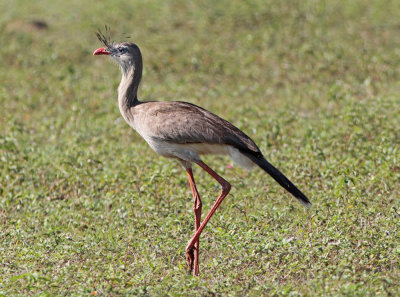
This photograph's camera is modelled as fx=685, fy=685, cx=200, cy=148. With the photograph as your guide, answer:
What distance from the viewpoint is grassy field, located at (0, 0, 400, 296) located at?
459 cm

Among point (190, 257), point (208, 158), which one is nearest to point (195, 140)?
point (190, 257)

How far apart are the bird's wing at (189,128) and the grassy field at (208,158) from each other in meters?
0.71

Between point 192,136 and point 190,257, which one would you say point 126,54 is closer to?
point 192,136

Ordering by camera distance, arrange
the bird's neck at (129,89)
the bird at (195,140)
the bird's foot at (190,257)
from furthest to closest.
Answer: the bird's neck at (129,89) → the bird at (195,140) → the bird's foot at (190,257)

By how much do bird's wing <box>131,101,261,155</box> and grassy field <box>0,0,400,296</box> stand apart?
2.32 feet

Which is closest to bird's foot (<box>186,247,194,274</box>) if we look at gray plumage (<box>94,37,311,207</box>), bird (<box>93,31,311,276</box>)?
bird (<box>93,31,311,276</box>)

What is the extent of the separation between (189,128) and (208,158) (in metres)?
2.12

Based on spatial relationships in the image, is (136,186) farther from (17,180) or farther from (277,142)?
(277,142)

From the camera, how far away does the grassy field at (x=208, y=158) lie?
4.59 metres

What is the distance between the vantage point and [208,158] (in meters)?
7.27

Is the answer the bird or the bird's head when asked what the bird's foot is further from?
the bird's head

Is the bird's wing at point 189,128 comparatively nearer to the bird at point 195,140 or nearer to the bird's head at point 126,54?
the bird at point 195,140

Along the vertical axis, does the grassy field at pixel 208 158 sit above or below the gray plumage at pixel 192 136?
below

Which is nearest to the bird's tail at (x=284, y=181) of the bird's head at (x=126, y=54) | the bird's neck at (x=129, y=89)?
the bird's neck at (x=129, y=89)
